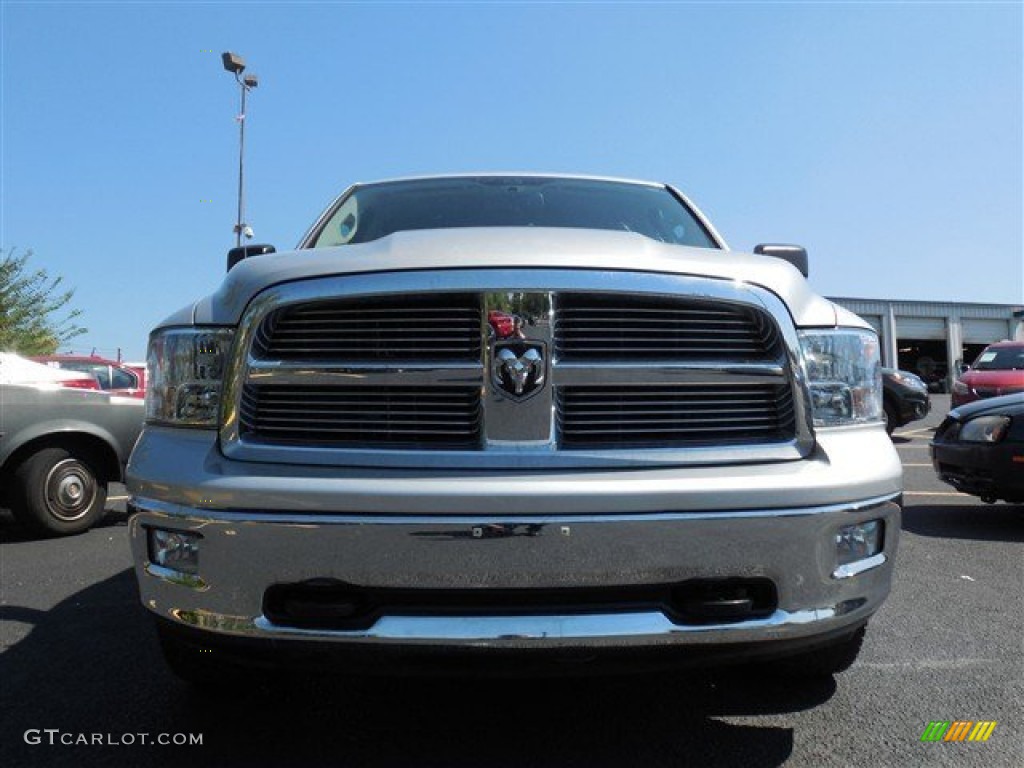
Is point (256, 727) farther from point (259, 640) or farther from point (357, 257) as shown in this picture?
point (357, 257)

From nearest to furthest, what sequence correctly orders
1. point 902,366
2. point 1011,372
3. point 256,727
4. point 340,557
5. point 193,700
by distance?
1. point 340,557
2. point 256,727
3. point 193,700
4. point 1011,372
5. point 902,366

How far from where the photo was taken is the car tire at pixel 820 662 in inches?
94.7

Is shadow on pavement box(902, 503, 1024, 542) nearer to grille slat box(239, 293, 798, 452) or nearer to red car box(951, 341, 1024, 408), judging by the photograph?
grille slat box(239, 293, 798, 452)

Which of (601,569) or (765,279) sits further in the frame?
(765,279)

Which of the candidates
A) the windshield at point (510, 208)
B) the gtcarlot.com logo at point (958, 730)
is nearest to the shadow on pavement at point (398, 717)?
the gtcarlot.com logo at point (958, 730)

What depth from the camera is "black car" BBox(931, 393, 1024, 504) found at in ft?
16.9

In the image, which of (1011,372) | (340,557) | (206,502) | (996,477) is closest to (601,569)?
(340,557)

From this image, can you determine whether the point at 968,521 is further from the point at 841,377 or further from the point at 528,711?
the point at 528,711

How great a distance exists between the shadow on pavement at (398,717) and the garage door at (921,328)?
4883 cm

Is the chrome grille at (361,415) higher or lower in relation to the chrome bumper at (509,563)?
higher

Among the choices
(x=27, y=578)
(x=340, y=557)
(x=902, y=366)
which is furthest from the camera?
(x=902, y=366)

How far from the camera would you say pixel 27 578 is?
415cm

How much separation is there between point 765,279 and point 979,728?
5.08ft

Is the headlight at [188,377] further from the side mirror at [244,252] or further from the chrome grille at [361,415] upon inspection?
the side mirror at [244,252]
